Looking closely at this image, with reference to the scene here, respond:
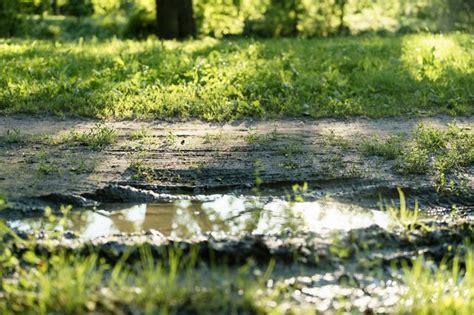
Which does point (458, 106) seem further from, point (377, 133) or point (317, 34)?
point (317, 34)

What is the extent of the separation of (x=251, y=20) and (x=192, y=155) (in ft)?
34.3

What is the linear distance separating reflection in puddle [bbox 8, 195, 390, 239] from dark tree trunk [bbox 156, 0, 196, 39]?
30.3ft

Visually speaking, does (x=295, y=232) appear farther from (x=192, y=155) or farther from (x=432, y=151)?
(x=432, y=151)

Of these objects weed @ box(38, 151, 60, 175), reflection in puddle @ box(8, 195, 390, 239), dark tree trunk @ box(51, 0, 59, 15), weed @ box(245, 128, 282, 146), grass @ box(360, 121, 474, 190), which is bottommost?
reflection in puddle @ box(8, 195, 390, 239)

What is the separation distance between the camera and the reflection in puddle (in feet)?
18.1

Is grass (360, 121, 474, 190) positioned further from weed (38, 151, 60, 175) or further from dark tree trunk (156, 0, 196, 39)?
dark tree trunk (156, 0, 196, 39)

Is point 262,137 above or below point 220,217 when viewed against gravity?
above

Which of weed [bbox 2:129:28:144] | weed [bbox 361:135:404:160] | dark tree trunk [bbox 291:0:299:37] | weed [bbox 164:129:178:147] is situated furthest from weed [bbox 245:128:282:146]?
dark tree trunk [bbox 291:0:299:37]

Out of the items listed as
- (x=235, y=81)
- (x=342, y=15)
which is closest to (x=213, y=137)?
(x=235, y=81)

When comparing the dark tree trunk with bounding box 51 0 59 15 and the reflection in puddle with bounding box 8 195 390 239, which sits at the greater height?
the dark tree trunk with bounding box 51 0 59 15

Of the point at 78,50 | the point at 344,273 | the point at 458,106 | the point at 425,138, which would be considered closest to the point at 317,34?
the point at 78,50

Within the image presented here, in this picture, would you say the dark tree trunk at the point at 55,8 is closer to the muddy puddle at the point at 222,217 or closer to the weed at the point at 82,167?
the weed at the point at 82,167

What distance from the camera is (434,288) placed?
14.0 ft

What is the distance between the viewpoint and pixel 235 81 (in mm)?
9523
